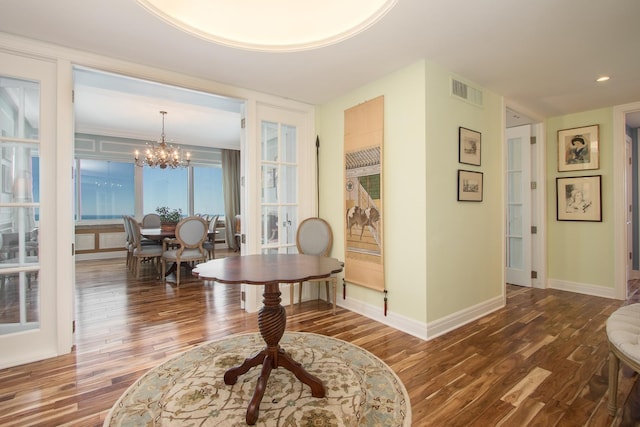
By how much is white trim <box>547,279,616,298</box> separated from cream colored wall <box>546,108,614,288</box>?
0.01m

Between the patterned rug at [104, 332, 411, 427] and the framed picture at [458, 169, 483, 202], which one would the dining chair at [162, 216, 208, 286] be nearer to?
the patterned rug at [104, 332, 411, 427]

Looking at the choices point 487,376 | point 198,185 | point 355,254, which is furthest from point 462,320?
point 198,185

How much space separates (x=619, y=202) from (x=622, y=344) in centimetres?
331

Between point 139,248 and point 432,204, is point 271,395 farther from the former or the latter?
point 139,248

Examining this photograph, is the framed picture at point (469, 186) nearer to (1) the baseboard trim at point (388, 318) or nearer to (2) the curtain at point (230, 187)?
(1) the baseboard trim at point (388, 318)

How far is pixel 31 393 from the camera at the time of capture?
193 centimetres

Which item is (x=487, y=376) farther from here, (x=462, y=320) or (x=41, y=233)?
(x=41, y=233)

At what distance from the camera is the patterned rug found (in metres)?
1.64

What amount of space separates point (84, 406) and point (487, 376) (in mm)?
2567

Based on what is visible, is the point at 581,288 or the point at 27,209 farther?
the point at 581,288

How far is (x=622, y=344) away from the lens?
154 centimetres

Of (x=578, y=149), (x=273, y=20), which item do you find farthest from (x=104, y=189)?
(x=578, y=149)

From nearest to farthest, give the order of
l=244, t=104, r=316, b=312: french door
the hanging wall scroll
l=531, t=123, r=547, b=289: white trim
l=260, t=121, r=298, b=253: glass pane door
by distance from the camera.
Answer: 1. the hanging wall scroll
2. l=244, t=104, r=316, b=312: french door
3. l=260, t=121, r=298, b=253: glass pane door
4. l=531, t=123, r=547, b=289: white trim

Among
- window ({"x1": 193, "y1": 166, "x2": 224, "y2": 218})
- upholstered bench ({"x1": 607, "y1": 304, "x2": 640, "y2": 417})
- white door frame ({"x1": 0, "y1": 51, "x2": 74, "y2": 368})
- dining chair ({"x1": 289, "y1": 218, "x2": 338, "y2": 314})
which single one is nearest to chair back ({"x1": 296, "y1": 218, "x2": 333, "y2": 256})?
dining chair ({"x1": 289, "y1": 218, "x2": 338, "y2": 314})
